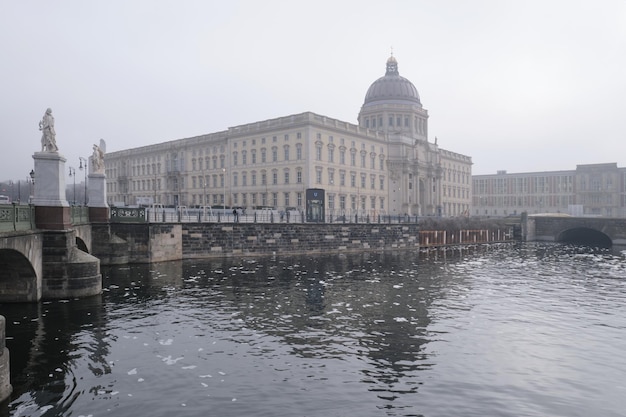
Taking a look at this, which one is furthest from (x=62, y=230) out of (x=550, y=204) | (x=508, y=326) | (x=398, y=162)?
(x=550, y=204)

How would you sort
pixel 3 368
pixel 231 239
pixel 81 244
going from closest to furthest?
pixel 3 368 → pixel 81 244 → pixel 231 239

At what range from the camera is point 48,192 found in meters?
21.9

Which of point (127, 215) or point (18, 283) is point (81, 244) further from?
point (18, 283)

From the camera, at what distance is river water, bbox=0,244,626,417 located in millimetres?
11547

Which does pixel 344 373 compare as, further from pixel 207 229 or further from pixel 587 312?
pixel 207 229

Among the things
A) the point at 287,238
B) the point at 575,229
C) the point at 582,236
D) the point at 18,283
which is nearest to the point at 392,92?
the point at 575,229

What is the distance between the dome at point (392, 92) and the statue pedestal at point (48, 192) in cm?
9047

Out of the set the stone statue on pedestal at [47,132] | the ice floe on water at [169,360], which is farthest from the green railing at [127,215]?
the ice floe on water at [169,360]

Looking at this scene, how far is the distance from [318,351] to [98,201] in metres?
26.4

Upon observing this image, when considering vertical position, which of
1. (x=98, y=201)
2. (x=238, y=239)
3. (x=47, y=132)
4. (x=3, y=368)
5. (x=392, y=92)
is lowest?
(x=3, y=368)

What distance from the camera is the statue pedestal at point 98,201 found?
116 ft

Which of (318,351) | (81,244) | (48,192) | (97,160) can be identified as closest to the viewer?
(318,351)

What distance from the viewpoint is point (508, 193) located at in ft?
506

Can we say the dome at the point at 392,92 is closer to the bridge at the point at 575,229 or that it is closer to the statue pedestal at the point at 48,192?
the bridge at the point at 575,229
